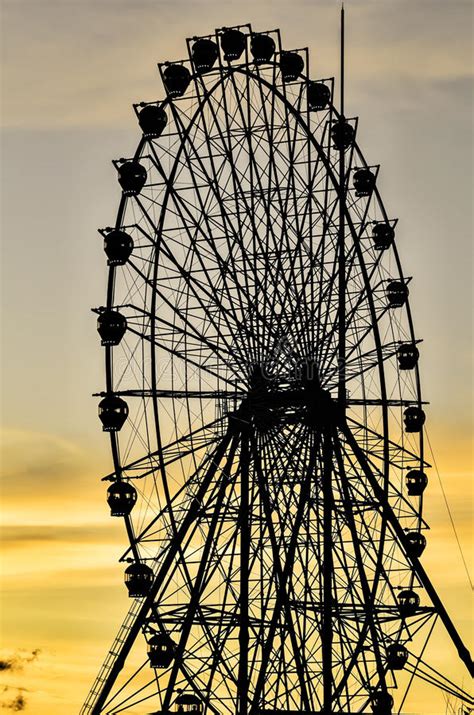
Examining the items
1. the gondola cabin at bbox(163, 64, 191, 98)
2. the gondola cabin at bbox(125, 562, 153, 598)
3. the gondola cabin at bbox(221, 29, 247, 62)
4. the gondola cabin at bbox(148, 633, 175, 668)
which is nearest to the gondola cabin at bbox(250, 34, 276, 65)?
the gondola cabin at bbox(221, 29, 247, 62)

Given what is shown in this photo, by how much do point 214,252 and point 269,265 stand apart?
1.30m

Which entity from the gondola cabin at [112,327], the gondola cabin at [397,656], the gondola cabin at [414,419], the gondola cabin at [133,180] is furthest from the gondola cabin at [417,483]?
the gondola cabin at [133,180]

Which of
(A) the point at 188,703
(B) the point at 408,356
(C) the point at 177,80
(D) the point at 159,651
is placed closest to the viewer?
(A) the point at 188,703

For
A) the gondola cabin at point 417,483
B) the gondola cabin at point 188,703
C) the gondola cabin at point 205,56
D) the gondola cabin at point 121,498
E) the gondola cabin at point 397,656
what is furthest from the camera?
the gondola cabin at point 417,483

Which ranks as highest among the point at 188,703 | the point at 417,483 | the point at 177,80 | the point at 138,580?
the point at 177,80

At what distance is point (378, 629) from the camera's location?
102 feet

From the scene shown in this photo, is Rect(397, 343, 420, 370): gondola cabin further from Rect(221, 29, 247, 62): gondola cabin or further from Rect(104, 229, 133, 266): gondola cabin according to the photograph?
Rect(221, 29, 247, 62): gondola cabin

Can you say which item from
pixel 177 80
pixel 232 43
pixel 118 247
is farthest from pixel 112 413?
pixel 232 43

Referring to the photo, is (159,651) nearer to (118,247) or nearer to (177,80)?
(118,247)

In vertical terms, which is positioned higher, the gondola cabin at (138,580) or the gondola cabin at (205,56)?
the gondola cabin at (205,56)

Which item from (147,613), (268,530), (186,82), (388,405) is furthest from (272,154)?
(147,613)

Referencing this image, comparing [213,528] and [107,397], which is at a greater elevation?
[107,397]

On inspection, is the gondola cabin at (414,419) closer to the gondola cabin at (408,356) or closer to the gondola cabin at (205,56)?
the gondola cabin at (408,356)

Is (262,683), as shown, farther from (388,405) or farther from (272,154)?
(272,154)
